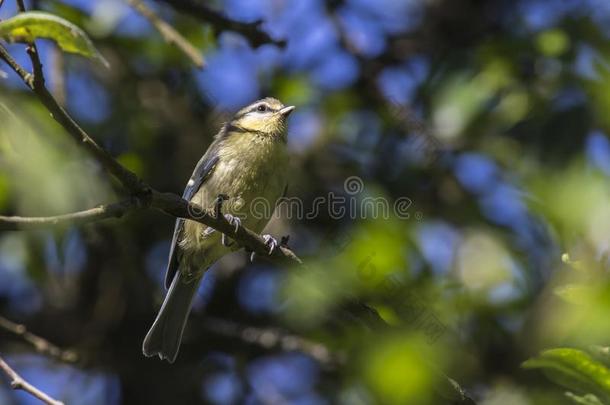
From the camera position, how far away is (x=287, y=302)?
5.32m

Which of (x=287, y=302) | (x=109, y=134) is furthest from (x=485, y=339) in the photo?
(x=109, y=134)

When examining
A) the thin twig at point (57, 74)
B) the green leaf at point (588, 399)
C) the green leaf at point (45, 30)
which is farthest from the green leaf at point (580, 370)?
the thin twig at point (57, 74)

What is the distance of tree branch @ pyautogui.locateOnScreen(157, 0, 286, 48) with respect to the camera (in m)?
4.46

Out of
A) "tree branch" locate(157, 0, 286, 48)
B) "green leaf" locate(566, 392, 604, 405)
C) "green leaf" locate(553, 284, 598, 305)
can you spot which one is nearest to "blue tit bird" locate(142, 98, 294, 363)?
"tree branch" locate(157, 0, 286, 48)

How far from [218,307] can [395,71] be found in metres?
1.97

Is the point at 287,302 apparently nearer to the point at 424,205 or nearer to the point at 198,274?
the point at 198,274

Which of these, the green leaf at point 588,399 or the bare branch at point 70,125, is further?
the green leaf at point 588,399

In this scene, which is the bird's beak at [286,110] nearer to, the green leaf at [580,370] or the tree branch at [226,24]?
the tree branch at [226,24]

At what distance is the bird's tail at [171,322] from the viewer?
460cm

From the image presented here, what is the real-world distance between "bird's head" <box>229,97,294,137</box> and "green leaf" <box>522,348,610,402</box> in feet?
9.51

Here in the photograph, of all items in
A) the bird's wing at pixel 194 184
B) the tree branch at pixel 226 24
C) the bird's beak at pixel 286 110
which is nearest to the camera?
the tree branch at pixel 226 24

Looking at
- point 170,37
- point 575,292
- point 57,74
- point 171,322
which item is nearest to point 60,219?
point 575,292

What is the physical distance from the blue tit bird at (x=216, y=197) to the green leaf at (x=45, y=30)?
2.33m

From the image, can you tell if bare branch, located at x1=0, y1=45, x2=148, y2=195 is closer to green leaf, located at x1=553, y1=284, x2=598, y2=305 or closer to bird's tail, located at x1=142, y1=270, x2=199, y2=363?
green leaf, located at x1=553, y1=284, x2=598, y2=305
